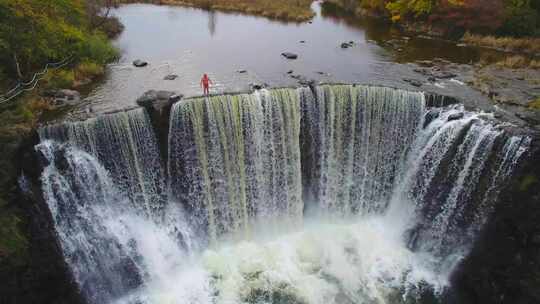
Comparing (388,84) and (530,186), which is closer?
(530,186)

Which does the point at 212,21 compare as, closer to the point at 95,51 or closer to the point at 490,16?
the point at 95,51

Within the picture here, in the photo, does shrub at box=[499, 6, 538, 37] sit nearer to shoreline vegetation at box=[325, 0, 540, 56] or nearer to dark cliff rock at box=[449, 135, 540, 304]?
shoreline vegetation at box=[325, 0, 540, 56]

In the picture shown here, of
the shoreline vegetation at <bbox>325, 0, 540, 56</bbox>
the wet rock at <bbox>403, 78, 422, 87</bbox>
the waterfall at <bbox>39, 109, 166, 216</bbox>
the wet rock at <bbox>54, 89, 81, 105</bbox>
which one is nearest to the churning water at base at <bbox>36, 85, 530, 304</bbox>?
the waterfall at <bbox>39, 109, 166, 216</bbox>

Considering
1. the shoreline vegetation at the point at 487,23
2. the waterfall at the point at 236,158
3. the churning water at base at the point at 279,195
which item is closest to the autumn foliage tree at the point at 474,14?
the shoreline vegetation at the point at 487,23

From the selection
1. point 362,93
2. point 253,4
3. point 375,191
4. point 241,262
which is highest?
point 253,4

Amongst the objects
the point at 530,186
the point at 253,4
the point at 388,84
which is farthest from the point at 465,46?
the point at 253,4

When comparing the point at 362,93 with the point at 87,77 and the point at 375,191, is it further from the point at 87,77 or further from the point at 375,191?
the point at 87,77
